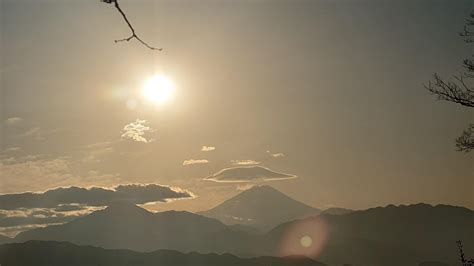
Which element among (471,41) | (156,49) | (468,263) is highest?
(471,41)

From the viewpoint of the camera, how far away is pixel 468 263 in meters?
14.5

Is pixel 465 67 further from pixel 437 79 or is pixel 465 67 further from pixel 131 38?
pixel 131 38

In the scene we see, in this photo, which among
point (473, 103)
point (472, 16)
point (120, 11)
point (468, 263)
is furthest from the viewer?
point (468, 263)

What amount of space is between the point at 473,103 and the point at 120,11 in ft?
28.3

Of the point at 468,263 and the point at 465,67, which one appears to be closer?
the point at 465,67

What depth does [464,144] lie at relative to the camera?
39.2 ft

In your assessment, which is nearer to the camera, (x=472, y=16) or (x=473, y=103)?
(x=473, y=103)

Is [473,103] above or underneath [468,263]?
above

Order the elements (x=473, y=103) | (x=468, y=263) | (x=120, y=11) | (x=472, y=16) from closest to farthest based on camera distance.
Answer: (x=120, y=11), (x=473, y=103), (x=472, y=16), (x=468, y=263)

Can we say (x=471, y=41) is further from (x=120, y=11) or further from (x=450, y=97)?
(x=120, y=11)

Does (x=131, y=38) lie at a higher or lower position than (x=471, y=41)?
lower

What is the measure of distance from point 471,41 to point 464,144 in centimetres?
281

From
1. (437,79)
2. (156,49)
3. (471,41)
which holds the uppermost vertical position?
(471,41)

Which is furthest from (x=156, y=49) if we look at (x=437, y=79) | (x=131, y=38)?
(x=437, y=79)
